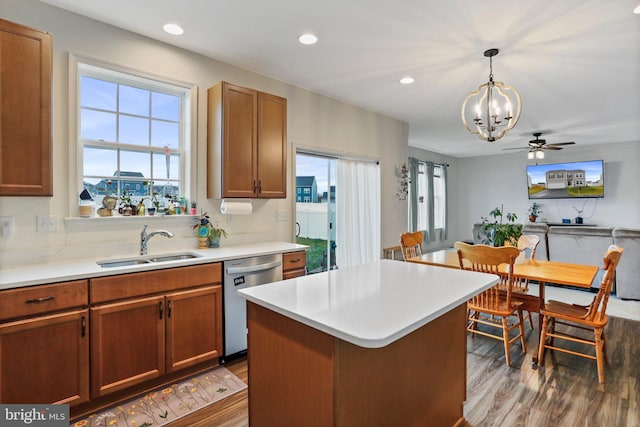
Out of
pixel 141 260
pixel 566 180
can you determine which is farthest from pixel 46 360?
pixel 566 180

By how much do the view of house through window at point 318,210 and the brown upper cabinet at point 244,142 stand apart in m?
0.87

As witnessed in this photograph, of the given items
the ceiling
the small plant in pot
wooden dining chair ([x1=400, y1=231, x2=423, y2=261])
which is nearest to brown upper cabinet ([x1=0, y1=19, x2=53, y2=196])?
the ceiling

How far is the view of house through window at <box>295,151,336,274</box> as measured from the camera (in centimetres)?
423

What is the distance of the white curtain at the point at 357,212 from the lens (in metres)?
4.48

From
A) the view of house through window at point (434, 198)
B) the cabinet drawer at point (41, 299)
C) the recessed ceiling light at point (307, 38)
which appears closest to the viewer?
the cabinet drawer at point (41, 299)

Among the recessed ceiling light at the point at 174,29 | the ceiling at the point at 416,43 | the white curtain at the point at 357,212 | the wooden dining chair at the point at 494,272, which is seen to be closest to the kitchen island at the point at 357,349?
the wooden dining chair at the point at 494,272

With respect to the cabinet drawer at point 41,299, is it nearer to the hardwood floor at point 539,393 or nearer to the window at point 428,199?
the hardwood floor at point 539,393

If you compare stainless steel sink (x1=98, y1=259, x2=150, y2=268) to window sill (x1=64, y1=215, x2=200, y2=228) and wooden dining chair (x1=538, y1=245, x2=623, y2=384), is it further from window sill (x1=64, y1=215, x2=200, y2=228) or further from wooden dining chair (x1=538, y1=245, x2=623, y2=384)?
wooden dining chair (x1=538, y1=245, x2=623, y2=384)

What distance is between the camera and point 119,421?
2.03 metres

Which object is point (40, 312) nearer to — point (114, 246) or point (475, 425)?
point (114, 246)

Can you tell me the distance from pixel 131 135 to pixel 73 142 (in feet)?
1.50

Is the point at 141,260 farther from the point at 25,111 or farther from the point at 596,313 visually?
the point at 596,313

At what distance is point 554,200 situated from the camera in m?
7.99

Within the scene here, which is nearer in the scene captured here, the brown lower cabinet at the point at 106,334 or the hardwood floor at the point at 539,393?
the brown lower cabinet at the point at 106,334
